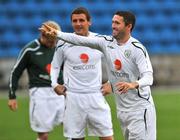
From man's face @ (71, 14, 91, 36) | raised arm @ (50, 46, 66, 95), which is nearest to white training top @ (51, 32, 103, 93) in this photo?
raised arm @ (50, 46, 66, 95)

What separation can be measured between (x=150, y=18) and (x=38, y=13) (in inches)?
182

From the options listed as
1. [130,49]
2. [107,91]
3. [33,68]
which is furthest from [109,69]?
[33,68]

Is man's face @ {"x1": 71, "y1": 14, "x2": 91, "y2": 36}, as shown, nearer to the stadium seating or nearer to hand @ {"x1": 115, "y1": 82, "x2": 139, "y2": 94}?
hand @ {"x1": 115, "y1": 82, "x2": 139, "y2": 94}

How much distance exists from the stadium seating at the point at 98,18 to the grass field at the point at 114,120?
4813 mm

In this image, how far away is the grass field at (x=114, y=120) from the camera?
13.9 m

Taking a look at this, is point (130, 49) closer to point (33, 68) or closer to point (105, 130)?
point (105, 130)

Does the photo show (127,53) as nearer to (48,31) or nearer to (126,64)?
(126,64)

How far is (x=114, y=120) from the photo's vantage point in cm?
1612

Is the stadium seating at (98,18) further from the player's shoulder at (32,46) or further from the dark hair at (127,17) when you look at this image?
the dark hair at (127,17)

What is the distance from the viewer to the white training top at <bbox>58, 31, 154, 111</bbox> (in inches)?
325

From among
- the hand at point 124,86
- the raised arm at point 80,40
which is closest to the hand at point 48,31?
the raised arm at point 80,40

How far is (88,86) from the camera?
9.77 m

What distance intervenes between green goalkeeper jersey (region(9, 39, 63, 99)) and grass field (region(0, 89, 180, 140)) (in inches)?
103

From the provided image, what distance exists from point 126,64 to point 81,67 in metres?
1.49
